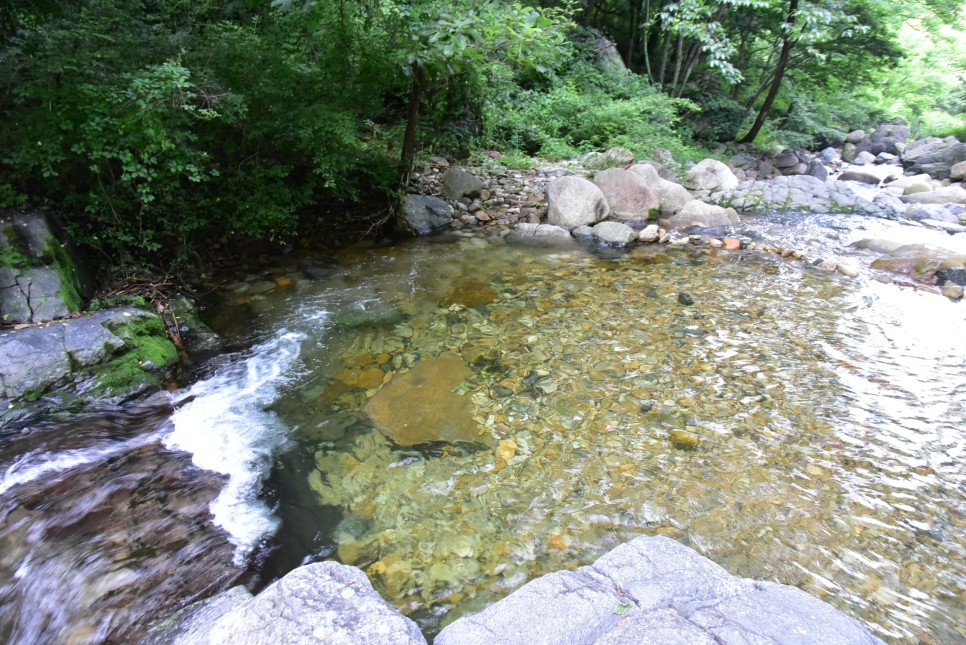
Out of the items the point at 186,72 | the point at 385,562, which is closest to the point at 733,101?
the point at 186,72

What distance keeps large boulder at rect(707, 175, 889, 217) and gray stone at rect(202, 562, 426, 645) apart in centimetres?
930

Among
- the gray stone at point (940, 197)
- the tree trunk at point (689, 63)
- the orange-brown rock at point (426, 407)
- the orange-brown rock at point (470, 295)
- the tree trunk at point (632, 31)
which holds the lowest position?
the orange-brown rock at point (426, 407)

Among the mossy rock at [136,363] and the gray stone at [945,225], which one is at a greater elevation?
the gray stone at [945,225]

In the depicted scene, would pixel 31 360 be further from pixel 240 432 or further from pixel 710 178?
pixel 710 178

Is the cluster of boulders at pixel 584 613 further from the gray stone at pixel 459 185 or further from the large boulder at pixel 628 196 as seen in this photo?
the gray stone at pixel 459 185

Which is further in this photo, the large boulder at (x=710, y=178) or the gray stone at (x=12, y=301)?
the large boulder at (x=710, y=178)

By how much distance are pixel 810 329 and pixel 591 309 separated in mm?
2077

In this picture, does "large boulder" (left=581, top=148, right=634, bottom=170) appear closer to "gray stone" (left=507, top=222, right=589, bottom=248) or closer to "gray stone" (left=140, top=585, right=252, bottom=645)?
"gray stone" (left=507, top=222, right=589, bottom=248)

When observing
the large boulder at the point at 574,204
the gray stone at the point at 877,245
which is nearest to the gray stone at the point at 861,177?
the gray stone at the point at 877,245

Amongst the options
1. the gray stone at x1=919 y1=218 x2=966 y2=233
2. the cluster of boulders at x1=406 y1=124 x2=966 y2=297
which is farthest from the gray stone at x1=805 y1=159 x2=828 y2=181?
the gray stone at x1=919 y1=218 x2=966 y2=233

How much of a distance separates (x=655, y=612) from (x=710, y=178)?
31.7 feet

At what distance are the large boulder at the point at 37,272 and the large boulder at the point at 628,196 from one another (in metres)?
6.84

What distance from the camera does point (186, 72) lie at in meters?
Answer: 4.28

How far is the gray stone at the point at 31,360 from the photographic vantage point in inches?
142
